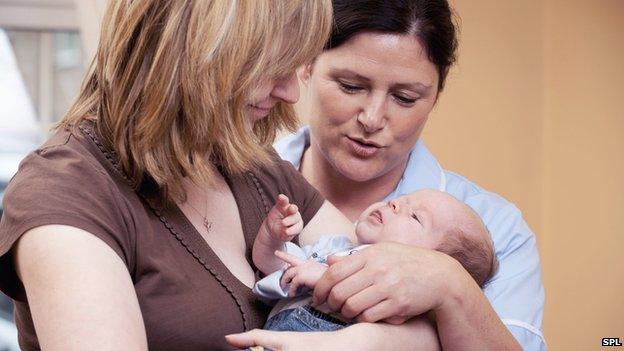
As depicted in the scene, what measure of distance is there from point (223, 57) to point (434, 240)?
578 mm

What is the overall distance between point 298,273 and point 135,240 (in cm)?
31

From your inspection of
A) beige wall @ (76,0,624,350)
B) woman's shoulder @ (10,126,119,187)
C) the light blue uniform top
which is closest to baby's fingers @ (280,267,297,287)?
woman's shoulder @ (10,126,119,187)

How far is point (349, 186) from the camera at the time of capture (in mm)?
2162

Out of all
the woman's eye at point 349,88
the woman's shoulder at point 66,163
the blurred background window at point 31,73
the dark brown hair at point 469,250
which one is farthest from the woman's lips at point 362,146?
the blurred background window at point 31,73

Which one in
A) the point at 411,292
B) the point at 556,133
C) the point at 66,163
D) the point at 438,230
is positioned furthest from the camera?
the point at 556,133

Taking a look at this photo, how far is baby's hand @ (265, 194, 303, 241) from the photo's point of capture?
1515 mm

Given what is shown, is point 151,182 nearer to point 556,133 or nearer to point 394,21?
point 394,21

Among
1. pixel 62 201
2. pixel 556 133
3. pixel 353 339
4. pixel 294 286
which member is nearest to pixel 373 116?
pixel 294 286

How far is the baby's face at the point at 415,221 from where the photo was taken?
168 cm

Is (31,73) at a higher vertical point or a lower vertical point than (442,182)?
lower

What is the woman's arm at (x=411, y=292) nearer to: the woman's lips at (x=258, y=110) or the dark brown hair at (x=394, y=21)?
the woman's lips at (x=258, y=110)

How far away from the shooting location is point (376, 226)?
1.71 meters

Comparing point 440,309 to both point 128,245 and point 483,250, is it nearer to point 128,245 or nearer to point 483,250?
point 483,250

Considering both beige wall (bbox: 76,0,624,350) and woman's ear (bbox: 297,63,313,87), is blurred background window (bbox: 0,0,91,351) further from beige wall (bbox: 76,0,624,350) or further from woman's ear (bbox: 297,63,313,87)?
woman's ear (bbox: 297,63,313,87)
